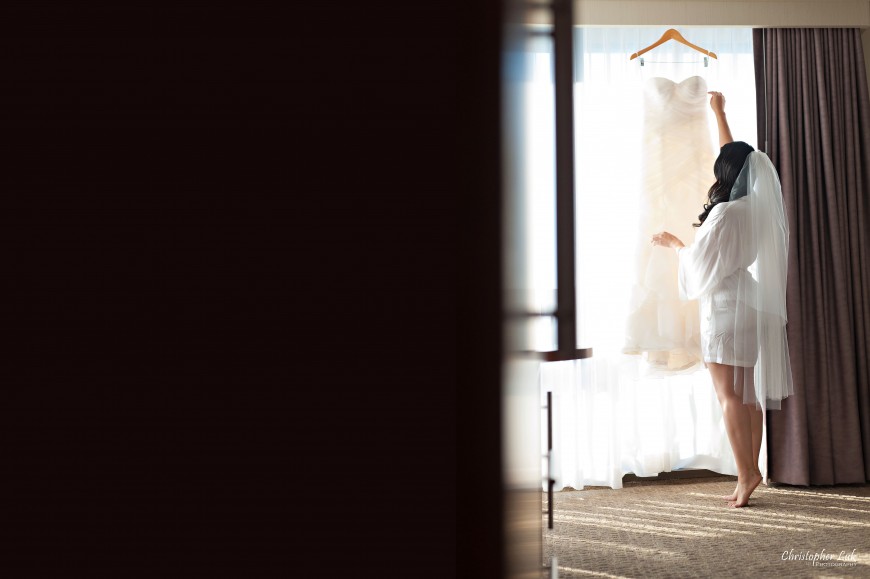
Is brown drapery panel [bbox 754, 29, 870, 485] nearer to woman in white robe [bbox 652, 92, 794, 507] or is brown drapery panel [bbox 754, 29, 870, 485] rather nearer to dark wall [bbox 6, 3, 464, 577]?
woman in white robe [bbox 652, 92, 794, 507]

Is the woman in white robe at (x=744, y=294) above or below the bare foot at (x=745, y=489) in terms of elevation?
above

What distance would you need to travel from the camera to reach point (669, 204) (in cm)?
306

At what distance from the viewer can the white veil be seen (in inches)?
108

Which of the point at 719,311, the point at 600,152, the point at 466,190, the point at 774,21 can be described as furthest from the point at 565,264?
the point at 774,21

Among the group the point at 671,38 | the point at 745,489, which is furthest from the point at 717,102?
the point at 745,489

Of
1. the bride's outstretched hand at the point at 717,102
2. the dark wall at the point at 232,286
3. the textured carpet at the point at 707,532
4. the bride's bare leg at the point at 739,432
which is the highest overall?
the bride's outstretched hand at the point at 717,102

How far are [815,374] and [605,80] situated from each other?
6.00ft

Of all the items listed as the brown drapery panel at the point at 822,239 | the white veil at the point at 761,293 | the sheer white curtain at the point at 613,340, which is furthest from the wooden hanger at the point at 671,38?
the white veil at the point at 761,293

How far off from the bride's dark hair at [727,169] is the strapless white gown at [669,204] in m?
0.15

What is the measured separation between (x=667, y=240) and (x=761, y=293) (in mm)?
462

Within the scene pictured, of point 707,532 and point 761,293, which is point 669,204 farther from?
point 707,532

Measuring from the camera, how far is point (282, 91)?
1.40ft

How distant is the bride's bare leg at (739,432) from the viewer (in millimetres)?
2805

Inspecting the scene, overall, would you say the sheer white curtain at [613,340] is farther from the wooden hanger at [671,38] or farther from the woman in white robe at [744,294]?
the woman in white robe at [744,294]
